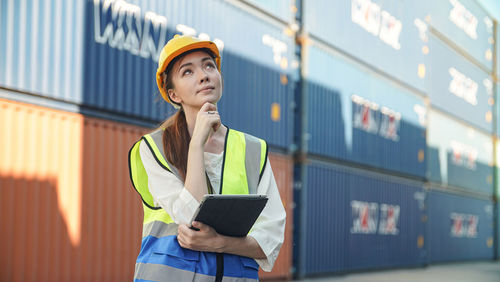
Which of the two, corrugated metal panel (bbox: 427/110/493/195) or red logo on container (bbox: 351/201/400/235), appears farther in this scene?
corrugated metal panel (bbox: 427/110/493/195)

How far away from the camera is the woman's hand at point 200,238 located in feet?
5.93

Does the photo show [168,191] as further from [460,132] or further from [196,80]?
[460,132]

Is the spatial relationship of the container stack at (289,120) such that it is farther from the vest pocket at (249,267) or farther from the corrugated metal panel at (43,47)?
the vest pocket at (249,267)

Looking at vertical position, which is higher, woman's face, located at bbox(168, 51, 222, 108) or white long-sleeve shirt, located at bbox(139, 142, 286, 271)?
woman's face, located at bbox(168, 51, 222, 108)

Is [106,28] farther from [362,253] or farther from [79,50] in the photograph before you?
[362,253]

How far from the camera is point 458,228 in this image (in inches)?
934

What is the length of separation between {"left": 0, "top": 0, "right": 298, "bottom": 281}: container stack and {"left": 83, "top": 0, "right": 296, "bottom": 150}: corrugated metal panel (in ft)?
0.07

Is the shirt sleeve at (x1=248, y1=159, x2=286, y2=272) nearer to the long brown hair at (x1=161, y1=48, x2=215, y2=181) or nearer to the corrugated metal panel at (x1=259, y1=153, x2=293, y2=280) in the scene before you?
the long brown hair at (x1=161, y1=48, x2=215, y2=181)

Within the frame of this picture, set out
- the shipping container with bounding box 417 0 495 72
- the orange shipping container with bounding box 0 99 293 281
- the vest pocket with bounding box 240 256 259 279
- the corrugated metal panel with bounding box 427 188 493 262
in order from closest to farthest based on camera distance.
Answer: the vest pocket with bounding box 240 256 259 279
the orange shipping container with bounding box 0 99 293 281
the shipping container with bounding box 417 0 495 72
the corrugated metal panel with bounding box 427 188 493 262

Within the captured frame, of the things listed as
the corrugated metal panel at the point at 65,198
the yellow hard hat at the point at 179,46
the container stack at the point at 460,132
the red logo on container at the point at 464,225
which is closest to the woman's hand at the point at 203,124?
the yellow hard hat at the point at 179,46

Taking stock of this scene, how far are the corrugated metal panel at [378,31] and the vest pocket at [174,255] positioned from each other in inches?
483

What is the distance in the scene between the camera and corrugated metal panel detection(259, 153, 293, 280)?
12692 millimetres

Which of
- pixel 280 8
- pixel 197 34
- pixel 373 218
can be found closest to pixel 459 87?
pixel 373 218

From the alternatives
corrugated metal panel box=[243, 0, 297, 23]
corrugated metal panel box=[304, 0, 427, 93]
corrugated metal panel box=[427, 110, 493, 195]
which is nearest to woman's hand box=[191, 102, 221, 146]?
corrugated metal panel box=[243, 0, 297, 23]
